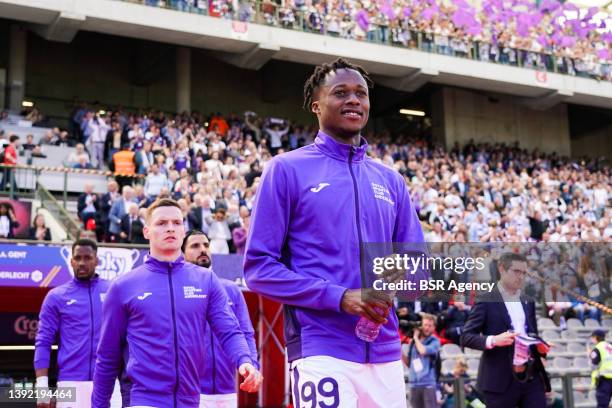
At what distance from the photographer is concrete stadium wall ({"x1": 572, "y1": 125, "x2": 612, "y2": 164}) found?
40.1 m

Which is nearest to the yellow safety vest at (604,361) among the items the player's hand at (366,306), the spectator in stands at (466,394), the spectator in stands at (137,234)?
the spectator in stands at (466,394)

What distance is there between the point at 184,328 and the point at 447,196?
18230 mm

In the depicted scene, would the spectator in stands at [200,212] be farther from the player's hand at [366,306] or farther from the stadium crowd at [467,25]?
the player's hand at [366,306]

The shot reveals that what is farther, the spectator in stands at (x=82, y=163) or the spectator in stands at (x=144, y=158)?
the spectator in stands at (x=144, y=158)

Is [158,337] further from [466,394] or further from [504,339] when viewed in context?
[466,394]

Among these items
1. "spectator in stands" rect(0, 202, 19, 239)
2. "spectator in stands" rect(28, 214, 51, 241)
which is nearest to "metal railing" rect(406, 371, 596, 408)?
"spectator in stands" rect(28, 214, 51, 241)

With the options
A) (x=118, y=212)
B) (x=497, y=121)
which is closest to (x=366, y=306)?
(x=118, y=212)

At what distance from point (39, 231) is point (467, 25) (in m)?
21.1

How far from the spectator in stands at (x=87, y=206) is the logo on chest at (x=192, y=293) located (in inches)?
431

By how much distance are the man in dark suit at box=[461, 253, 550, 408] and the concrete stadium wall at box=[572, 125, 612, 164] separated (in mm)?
35130

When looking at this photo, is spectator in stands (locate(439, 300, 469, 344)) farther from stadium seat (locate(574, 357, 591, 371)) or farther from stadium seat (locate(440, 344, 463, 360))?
stadium seat (locate(574, 357, 591, 371))

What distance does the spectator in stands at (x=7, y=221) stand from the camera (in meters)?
14.0

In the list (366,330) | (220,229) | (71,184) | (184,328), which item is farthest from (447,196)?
(366,330)

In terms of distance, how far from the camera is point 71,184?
17.3 m
